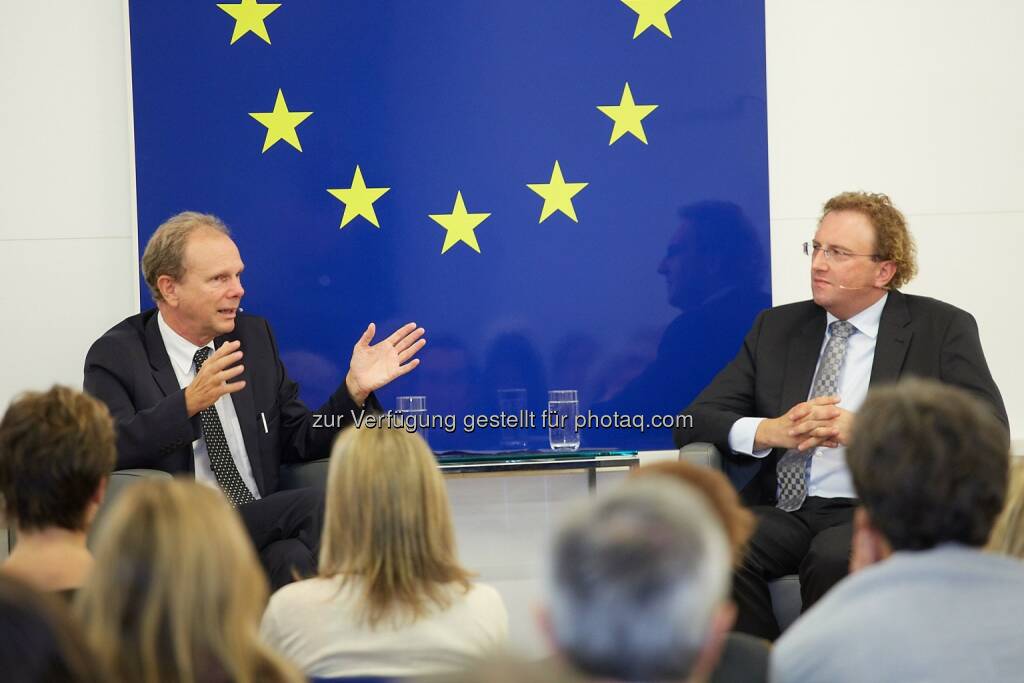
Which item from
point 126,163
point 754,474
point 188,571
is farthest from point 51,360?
point 188,571

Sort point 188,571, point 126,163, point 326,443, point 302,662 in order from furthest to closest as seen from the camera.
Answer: point 126,163 → point 326,443 → point 302,662 → point 188,571

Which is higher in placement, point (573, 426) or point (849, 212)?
point (849, 212)

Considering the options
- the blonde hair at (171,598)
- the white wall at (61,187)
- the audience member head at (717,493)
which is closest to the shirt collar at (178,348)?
the white wall at (61,187)

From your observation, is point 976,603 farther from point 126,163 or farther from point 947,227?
point 126,163

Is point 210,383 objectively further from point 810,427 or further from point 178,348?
point 810,427

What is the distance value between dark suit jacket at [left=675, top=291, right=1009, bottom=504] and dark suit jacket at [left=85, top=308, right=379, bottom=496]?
3.84 feet

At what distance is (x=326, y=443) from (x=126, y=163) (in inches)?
54.5

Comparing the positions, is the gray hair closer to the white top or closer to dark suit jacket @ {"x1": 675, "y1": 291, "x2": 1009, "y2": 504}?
dark suit jacket @ {"x1": 675, "y1": 291, "x2": 1009, "y2": 504}

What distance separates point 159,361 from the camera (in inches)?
149

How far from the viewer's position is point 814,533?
3617 mm

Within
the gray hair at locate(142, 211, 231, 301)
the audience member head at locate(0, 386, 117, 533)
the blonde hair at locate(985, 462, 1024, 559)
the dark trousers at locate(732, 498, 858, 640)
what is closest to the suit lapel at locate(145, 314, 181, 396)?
the gray hair at locate(142, 211, 231, 301)

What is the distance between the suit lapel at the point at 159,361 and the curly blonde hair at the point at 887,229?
2256 millimetres

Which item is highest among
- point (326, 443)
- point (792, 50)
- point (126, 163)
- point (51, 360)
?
point (792, 50)

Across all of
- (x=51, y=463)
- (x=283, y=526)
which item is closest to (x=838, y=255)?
(x=283, y=526)
